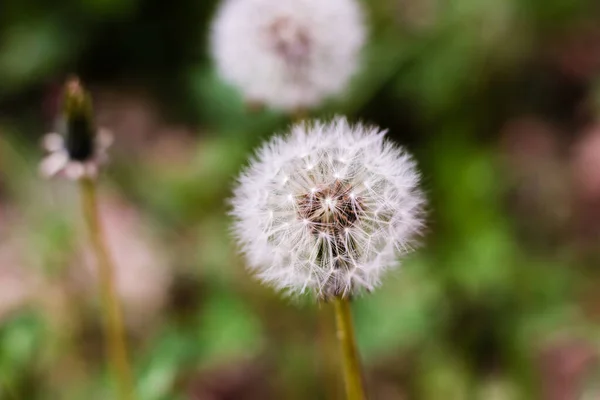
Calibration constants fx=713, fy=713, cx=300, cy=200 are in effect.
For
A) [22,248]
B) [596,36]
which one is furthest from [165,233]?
[596,36]

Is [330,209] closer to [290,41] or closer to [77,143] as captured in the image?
[77,143]

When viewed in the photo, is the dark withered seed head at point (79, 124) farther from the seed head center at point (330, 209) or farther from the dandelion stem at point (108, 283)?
the seed head center at point (330, 209)

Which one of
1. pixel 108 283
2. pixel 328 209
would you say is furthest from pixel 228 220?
pixel 328 209

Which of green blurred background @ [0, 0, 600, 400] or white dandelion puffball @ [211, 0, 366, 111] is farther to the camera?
green blurred background @ [0, 0, 600, 400]

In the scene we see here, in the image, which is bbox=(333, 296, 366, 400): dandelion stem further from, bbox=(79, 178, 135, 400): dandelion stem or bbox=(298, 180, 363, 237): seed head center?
bbox=(79, 178, 135, 400): dandelion stem

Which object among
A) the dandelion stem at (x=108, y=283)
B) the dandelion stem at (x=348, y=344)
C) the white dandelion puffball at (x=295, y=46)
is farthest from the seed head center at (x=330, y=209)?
the white dandelion puffball at (x=295, y=46)

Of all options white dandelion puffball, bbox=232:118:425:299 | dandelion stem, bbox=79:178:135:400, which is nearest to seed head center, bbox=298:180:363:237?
white dandelion puffball, bbox=232:118:425:299
